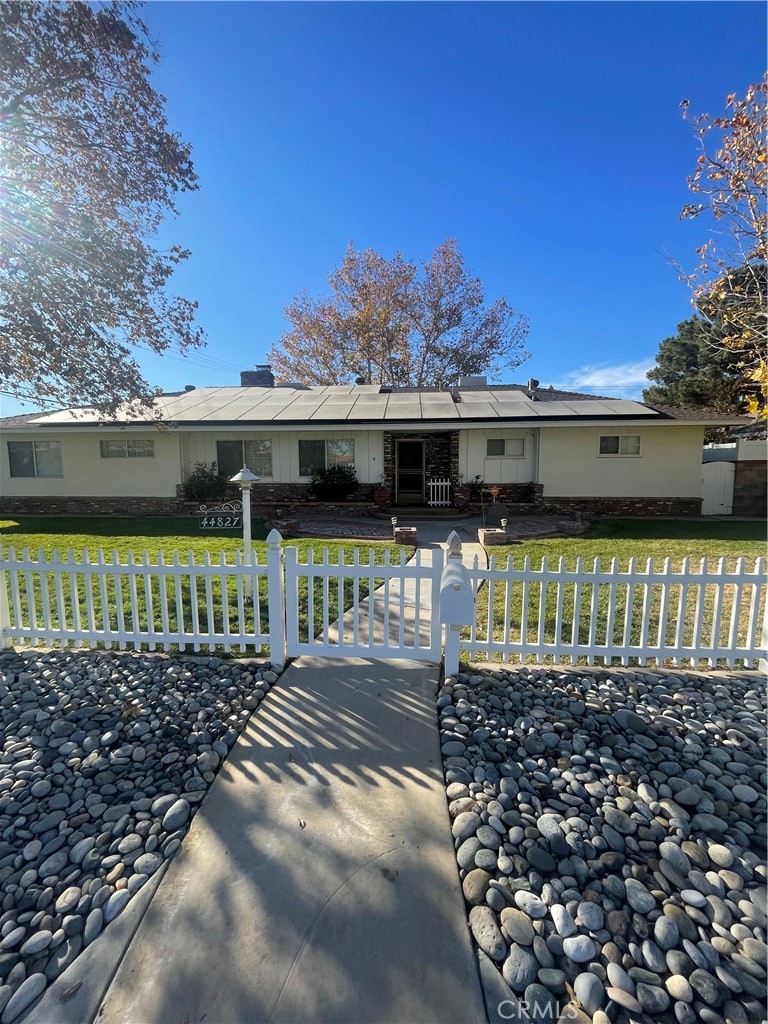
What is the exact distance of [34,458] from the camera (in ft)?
49.8

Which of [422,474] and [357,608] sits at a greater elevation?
[422,474]

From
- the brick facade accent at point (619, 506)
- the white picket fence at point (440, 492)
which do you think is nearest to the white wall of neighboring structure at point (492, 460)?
the white picket fence at point (440, 492)

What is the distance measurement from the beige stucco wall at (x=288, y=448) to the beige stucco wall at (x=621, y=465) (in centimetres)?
496

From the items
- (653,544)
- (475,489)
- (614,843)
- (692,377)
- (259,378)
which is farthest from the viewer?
(692,377)

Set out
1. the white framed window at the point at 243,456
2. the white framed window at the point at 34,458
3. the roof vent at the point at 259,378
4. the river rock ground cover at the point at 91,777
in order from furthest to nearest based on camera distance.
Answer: the roof vent at the point at 259,378 → the white framed window at the point at 34,458 → the white framed window at the point at 243,456 → the river rock ground cover at the point at 91,777

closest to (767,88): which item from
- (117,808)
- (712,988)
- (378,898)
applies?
(712,988)

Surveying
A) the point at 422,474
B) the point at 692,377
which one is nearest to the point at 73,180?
the point at 422,474

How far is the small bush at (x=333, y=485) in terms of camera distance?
14.1 m

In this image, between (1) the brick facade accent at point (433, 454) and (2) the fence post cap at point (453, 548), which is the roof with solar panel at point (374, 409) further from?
(2) the fence post cap at point (453, 548)

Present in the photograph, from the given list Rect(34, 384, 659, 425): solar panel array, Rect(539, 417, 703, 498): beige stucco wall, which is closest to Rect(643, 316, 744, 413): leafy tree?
Rect(539, 417, 703, 498): beige stucco wall

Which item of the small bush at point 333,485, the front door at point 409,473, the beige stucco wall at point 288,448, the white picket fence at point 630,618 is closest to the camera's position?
the white picket fence at point 630,618

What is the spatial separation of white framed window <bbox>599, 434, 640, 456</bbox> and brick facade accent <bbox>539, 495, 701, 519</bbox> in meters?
1.38

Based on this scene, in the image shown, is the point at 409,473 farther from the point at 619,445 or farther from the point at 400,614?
the point at 400,614
